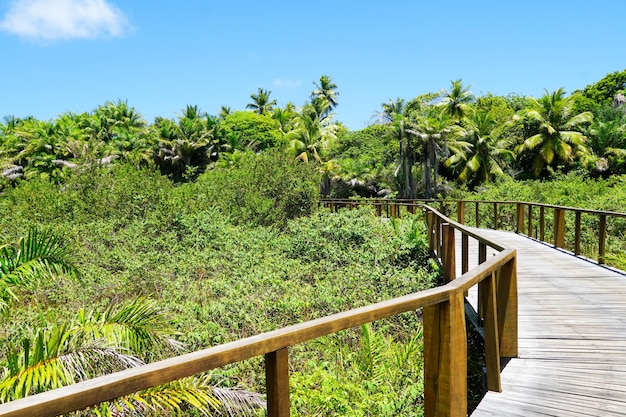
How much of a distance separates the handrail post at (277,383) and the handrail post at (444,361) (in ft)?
3.03

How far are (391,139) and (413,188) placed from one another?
150 inches

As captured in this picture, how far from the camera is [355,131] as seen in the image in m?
41.6

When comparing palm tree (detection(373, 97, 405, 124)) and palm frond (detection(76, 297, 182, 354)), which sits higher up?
palm tree (detection(373, 97, 405, 124))

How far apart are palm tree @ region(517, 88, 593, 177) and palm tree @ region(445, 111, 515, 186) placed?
5.54 feet

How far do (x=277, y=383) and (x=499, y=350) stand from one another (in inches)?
118

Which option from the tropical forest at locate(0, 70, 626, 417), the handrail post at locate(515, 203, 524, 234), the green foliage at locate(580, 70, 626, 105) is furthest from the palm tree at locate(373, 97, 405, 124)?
the handrail post at locate(515, 203, 524, 234)

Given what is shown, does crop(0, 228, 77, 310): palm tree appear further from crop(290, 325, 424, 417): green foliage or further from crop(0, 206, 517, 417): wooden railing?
crop(0, 206, 517, 417): wooden railing

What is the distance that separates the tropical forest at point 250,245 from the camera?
16.0 ft

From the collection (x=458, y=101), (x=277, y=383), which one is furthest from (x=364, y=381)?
(x=458, y=101)

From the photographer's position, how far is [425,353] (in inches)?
89.6

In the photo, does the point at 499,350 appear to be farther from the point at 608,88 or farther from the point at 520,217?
the point at 608,88

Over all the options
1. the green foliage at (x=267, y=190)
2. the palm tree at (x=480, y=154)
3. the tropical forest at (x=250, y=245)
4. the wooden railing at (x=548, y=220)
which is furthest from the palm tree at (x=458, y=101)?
the green foliage at (x=267, y=190)

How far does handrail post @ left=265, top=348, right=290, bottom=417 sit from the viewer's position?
1.53m

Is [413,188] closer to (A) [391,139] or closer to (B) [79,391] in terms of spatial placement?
(A) [391,139]
